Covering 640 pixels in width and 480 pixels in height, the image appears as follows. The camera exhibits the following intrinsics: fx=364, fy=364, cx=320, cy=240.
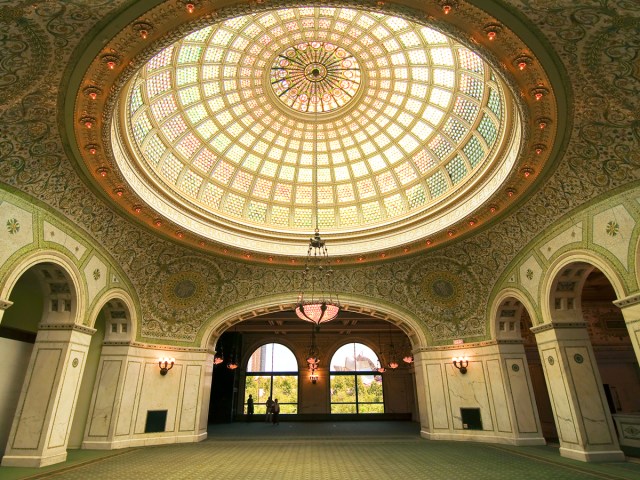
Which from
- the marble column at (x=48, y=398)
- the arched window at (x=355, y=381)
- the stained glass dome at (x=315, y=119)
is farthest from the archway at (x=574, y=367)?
the arched window at (x=355, y=381)

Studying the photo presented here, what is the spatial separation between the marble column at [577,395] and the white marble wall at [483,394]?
205 centimetres

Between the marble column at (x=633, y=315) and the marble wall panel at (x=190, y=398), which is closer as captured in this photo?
the marble column at (x=633, y=315)

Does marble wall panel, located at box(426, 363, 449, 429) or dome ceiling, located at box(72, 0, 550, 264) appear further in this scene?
marble wall panel, located at box(426, 363, 449, 429)

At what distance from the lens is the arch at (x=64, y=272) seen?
821cm

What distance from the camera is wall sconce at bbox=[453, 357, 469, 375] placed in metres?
13.6

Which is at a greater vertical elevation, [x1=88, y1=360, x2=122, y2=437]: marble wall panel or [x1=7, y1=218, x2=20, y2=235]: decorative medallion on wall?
[x1=7, y1=218, x2=20, y2=235]: decorative medallion on wall

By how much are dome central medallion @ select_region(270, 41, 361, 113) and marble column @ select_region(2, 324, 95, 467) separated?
10080mm

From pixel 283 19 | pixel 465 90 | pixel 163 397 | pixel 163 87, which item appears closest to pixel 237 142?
pixel 163 87

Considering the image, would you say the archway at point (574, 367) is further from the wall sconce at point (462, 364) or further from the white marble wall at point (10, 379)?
the white marble wall at point (10, 379)

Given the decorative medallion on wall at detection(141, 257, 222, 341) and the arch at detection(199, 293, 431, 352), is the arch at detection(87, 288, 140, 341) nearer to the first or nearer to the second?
the decorative medallion on wall at detection(141, 257, 222, 341)

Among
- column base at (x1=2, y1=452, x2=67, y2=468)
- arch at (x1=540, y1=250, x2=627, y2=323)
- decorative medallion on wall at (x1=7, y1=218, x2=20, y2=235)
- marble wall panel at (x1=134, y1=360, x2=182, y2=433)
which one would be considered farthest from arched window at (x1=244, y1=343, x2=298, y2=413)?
decorative medallion on wall at (x1=7, y1=218, x2=20, y2=235)

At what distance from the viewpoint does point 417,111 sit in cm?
1328

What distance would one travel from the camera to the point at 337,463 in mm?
9297

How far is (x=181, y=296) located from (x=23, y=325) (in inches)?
191
